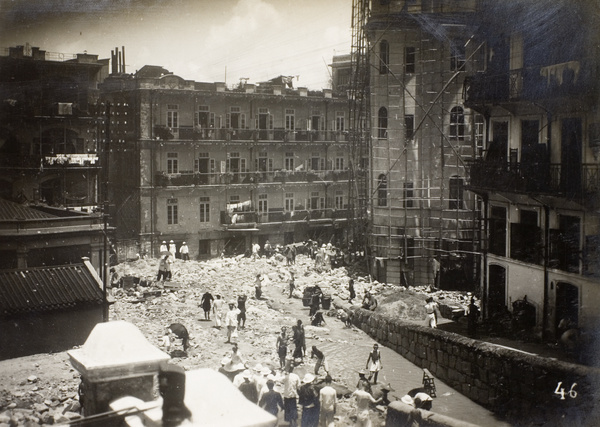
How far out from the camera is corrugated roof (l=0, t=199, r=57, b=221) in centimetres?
1184

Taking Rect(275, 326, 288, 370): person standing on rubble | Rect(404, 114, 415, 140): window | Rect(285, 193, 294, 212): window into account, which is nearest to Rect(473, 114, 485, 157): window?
Rect(404, 114, 415, 140): window

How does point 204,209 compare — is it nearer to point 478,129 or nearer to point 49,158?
point 49,158

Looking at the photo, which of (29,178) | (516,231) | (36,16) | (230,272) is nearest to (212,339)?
(230,272)

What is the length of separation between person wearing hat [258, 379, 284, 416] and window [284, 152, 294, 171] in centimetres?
913

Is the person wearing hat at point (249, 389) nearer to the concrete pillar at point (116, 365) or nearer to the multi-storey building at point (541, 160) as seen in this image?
the concrete pillar at point (116, 365)

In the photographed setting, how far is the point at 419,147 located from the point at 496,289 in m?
9.10

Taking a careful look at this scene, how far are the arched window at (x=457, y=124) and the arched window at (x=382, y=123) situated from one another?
9.26 ft

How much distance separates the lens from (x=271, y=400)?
11875 millimetres

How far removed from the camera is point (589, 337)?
1393 cm

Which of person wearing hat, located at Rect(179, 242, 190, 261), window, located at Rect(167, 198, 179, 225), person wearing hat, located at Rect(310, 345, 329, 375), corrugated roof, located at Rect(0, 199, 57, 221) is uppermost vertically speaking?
corrugated roof, located at Rect(0, 199, 57, 221)

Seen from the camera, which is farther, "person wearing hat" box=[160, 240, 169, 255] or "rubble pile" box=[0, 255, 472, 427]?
"person wearing hat" box=[160, 240, 169, 255]

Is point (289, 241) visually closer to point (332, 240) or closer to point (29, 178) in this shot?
point (332, 240)

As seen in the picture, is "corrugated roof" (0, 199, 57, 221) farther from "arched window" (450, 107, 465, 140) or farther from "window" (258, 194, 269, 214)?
"arched window" (450, 107, 465, 140)

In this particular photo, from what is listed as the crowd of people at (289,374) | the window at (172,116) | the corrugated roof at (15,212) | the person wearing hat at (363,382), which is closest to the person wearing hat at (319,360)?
the crowd of people at (289,374)
